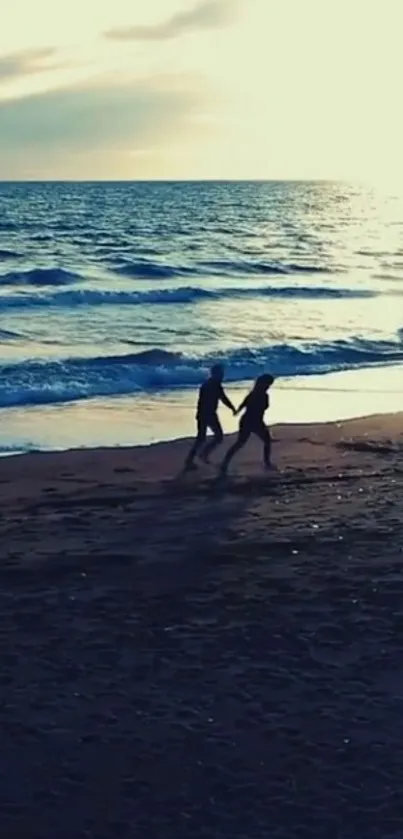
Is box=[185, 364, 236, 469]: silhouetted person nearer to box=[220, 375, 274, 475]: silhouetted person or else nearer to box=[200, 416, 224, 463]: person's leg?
box=[200, 416, 224, 463]: person's leg

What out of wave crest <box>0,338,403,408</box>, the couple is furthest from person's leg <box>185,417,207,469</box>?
wave crest <box>0,338,403,408</box>

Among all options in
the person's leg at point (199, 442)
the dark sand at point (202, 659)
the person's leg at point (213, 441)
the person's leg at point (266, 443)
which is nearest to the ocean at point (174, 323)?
the person's leg at point (199, 442)

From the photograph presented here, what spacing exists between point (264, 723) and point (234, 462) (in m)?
7.60

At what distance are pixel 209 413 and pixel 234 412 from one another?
52 centimetres

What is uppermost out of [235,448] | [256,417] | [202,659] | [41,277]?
[41,277]

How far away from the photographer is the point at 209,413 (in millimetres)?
14586

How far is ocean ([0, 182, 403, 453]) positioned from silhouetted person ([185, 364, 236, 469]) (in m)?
2.33

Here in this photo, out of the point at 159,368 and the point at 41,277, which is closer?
the point at 159,368

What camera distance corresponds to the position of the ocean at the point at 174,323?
64.5 feet

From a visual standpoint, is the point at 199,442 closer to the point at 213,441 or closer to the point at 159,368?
the point at 213,441

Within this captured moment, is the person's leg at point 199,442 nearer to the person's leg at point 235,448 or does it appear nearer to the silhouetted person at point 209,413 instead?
the silhouetted person at point 209,413

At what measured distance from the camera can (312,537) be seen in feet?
36.7

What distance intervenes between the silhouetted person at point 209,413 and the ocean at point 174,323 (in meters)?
2.33

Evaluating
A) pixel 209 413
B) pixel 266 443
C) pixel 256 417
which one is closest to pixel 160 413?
pixel 209 413
